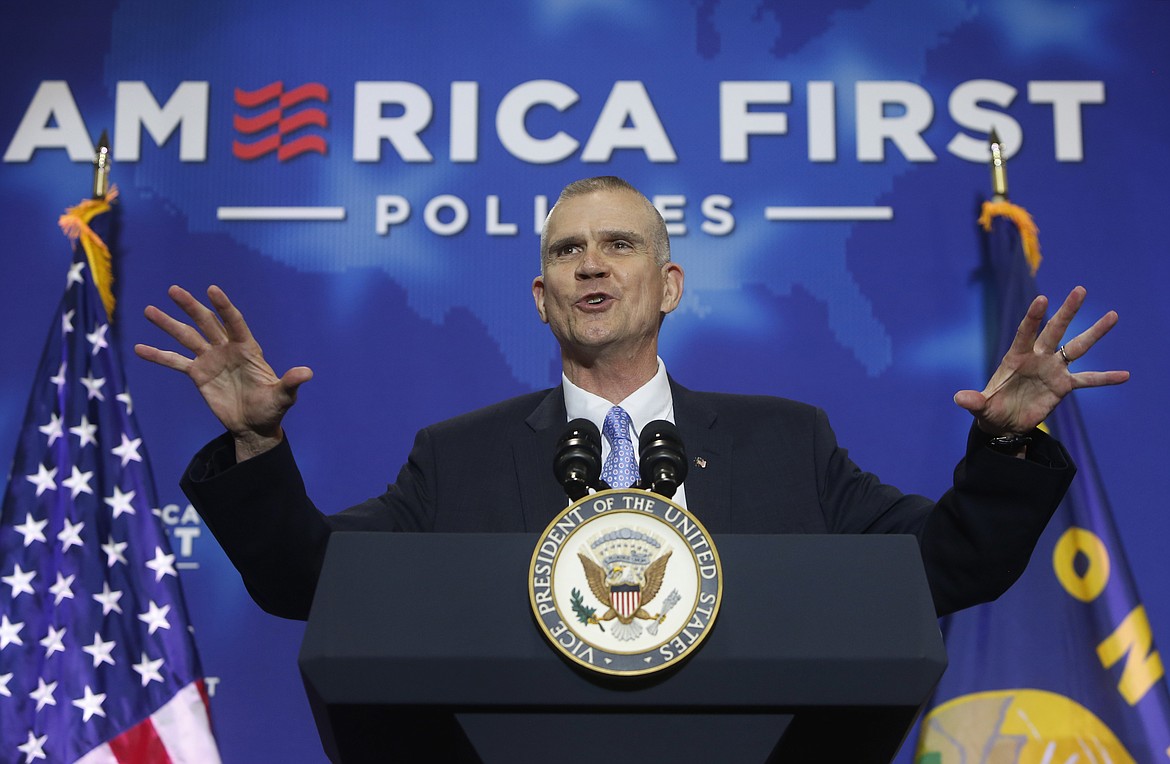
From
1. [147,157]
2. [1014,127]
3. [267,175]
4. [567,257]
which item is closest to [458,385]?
[267,175]

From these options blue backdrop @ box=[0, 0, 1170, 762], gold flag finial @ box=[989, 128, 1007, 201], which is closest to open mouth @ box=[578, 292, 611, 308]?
blue backdrop @ box=[0, 0, 1170, 762]

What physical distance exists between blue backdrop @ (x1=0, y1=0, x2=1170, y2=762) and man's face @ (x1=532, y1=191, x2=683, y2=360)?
128 centimetres

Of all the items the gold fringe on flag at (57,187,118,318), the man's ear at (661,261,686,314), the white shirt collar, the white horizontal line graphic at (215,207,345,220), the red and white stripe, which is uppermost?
the white horizontal line graphic at (215,207,345,220)

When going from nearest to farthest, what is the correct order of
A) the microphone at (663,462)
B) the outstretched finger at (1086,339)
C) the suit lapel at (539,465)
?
1. the microphone at (663,462)
2. the outstretched finger at (1086,339)
3. the suit lapel at (539,465)

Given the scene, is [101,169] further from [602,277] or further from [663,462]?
[663,462]

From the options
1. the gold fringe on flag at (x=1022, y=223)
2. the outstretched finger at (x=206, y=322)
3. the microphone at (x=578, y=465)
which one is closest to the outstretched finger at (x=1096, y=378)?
the microphone at (x=578, y=465)

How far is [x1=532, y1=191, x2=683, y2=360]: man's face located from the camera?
2.12 m

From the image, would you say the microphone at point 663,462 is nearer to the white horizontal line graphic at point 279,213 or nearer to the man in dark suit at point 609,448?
the man in dark suit at point 609,448

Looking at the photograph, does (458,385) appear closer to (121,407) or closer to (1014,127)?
(121,407)

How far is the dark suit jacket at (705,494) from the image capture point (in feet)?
5.11

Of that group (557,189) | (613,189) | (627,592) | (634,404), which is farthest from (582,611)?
(557,189)

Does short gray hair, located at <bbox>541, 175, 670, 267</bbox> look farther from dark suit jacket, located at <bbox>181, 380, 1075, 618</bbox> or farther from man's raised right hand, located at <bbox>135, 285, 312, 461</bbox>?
man's raised right hand, located at <bbox>135, 285, 312, 461</bbox>

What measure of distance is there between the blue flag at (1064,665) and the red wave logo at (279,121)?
2228 mm

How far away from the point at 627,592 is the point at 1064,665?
7.88 ft
